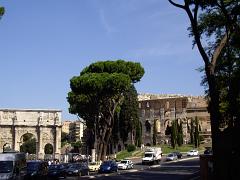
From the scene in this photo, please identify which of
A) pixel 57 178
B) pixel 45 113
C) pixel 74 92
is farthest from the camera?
pixel 45 113

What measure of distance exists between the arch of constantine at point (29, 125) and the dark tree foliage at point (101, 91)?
3175 centimetres

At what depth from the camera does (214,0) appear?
21.3 metres

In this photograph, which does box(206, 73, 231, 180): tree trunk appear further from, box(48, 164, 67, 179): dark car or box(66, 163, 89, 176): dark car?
box(66, 163, 89, 176): dark car

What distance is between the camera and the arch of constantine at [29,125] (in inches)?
3656

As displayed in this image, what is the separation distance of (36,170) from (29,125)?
6516 cm

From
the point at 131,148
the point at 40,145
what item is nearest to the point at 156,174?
the point at 131,148

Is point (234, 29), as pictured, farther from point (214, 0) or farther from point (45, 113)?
point (45, 113)

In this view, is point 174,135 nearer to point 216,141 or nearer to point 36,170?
point 36,170

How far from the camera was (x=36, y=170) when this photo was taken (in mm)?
30391

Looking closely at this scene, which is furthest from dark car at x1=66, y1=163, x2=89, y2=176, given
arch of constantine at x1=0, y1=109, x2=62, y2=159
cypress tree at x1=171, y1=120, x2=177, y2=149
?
arch of constantine at x1=0, y1=109, x2=62, y2=159

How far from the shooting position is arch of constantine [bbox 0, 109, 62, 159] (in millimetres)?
92875

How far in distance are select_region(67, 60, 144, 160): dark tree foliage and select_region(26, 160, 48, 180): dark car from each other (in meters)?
24.5

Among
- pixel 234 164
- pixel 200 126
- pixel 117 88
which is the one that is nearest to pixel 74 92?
pixel 117 88

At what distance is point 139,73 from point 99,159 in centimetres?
1223
